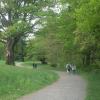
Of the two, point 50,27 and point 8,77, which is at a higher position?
point 50,27

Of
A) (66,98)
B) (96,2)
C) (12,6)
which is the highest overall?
(12,6)

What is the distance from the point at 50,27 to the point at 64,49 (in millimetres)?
4323

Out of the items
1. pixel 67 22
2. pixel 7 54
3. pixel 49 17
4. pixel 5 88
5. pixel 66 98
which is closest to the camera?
pixel 66 98

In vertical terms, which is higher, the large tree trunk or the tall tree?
the tall tree

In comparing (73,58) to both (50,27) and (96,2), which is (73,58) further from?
(96,2)

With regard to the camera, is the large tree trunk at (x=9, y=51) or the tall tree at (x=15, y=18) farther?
the large tree trunk at (x=9, y=51)

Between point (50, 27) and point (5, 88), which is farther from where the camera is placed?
point (50, 27)

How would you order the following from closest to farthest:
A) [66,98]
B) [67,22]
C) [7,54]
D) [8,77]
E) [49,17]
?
[66,98]
[8,77]
[67,22]
[49,17]
[7,54]

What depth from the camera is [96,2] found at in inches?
793

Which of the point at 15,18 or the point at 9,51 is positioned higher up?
the point at 15,18

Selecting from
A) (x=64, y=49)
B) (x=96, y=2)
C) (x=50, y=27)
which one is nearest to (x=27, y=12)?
(x=50, y=27)

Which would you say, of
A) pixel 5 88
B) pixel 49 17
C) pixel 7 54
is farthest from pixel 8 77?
pixel 7 54

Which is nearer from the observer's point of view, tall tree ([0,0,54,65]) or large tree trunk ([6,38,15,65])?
tall tree ([0,0,54,65])

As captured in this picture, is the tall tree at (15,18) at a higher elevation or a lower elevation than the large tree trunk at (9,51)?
higher
